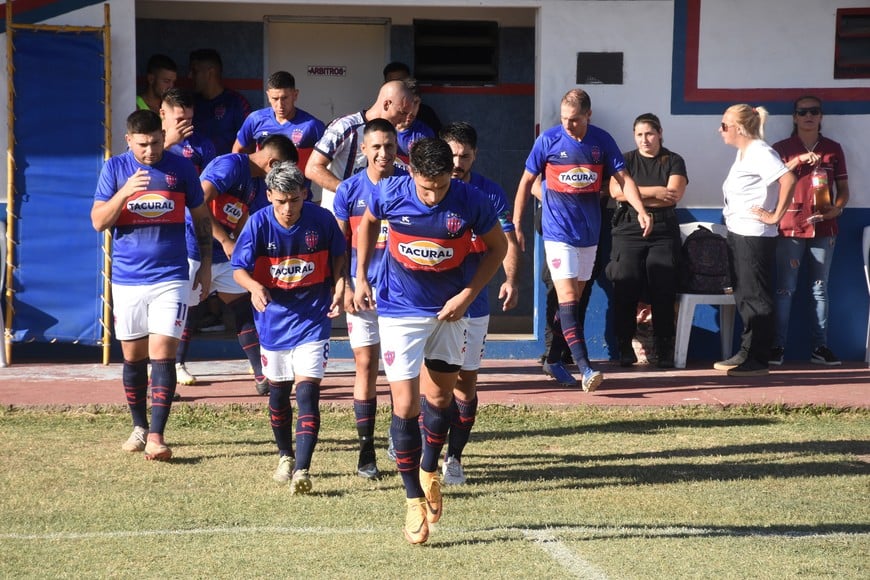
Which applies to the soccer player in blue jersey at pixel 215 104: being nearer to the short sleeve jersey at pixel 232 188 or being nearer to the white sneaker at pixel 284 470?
the short sleeve jersey at pixel 232 188

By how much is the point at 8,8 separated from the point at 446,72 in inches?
168

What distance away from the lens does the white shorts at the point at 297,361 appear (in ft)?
23.0

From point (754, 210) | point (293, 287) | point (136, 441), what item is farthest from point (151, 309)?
point (754, 210)

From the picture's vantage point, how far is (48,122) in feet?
35.6

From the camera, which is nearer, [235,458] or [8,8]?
[235,458]

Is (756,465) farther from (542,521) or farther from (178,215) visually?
(178,215)

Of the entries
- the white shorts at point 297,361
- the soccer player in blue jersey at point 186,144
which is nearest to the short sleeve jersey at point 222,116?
the soccer player in blue jersey at point 186,144

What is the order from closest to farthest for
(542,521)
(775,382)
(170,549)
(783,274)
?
(170,549), (542,521), (775,382), (783,274)

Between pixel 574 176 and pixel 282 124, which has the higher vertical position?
pixel 282 124

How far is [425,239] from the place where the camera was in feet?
20.5

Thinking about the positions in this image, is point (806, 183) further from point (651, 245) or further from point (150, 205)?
point (150, 205)

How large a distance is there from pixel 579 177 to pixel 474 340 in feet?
11.1

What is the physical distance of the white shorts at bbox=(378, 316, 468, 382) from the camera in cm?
629

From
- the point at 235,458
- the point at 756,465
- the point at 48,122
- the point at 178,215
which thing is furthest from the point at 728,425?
the point at 48,122
